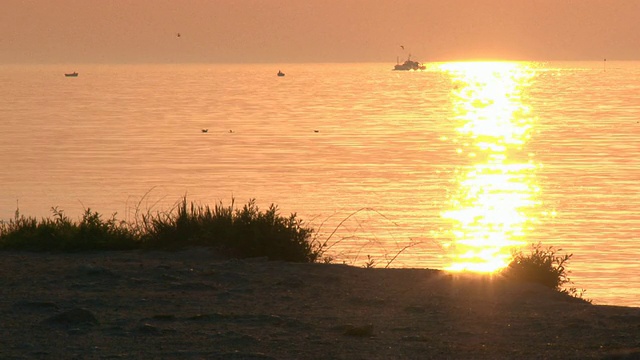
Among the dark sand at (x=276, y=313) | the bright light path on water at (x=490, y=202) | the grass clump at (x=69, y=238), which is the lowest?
the dark sand at (x=276, y=313)

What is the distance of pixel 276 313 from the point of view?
8.44 meters

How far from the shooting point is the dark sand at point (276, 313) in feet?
23.7

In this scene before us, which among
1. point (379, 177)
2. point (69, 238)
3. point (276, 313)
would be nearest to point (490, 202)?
point (379, 177)

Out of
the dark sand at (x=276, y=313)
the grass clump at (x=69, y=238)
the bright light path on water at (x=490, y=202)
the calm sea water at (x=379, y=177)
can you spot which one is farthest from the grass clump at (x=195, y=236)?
the calm sea water at (x=379, y=177)

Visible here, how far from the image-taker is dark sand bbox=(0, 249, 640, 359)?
721cm

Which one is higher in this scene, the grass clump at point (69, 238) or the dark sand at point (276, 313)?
the grass clump at point (69, 238)

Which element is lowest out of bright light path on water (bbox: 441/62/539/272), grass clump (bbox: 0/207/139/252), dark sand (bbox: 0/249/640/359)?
dark sand (bbox: 0/249/640/359)

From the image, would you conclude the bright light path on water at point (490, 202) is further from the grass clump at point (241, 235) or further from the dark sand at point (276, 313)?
the dark sand at point (276, 313)

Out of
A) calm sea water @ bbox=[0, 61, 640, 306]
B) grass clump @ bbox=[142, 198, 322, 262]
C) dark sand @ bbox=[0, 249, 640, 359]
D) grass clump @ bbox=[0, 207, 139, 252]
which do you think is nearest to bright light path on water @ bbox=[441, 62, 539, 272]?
calm sea water @ bbox=[0, 61, 640, 306]

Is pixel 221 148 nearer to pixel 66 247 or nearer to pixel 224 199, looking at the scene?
pixel 224 199

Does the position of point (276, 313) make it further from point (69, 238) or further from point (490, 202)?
point (490, 202)

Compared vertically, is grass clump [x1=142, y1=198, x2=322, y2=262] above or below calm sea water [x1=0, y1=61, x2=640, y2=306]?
below

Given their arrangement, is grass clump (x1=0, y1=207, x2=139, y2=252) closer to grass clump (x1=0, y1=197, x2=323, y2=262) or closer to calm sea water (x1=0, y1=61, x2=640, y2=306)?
grass clump (x1=0, y1=197, x2=323, y2=262)

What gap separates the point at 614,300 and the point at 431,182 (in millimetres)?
22095
